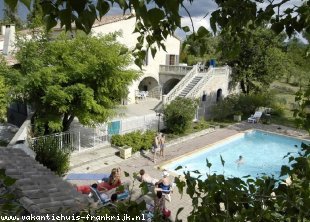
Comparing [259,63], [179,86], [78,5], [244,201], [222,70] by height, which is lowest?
[244,201]

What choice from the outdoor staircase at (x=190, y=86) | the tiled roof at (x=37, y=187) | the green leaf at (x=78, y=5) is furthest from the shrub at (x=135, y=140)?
the green leaf at (x=78, y=5)

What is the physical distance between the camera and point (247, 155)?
2053 cm

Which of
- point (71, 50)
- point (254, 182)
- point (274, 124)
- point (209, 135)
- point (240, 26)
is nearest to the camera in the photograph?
point (254, 182)

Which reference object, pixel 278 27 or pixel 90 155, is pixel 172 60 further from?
pixel 278 27

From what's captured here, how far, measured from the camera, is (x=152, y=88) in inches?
1286

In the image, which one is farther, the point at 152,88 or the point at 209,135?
the point at 152,88

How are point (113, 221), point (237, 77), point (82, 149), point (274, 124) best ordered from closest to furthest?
1. point (113, 221)
2. point (82, 149)
3. point (274, 124)
4. point (237, 77)

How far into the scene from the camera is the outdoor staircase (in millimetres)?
26516

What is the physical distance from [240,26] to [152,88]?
1157 inches

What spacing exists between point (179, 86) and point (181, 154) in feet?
34.1

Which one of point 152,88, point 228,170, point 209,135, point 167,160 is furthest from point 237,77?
point 167,160

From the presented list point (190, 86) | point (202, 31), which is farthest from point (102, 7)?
point (190, 86)

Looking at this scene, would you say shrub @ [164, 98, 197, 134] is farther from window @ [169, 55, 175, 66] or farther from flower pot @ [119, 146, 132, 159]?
window @ [169, 55, 175, 66]

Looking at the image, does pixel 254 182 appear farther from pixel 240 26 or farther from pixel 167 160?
pixel 167 160
